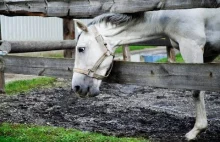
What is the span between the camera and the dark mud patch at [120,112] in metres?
5.15

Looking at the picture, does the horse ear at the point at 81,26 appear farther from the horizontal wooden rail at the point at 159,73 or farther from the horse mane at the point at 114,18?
the horizontal wooden rail at the point at 159,73

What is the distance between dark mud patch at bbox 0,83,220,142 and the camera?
16.9 feet

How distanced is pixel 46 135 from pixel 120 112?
1533mm

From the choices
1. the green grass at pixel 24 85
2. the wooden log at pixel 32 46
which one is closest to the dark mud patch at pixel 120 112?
the green grass at pixel 24 85

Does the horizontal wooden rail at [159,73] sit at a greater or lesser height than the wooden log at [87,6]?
lesser

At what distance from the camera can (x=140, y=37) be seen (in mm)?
4523

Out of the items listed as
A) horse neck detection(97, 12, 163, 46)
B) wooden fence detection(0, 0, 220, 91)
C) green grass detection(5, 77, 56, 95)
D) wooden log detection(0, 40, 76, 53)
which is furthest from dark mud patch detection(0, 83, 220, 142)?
horse neck detection(97, 12, 163, 46)

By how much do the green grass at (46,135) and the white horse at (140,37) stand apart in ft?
1.92

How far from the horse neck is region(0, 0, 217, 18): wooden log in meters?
0.20

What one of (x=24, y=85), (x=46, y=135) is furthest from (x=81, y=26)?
(x=24, y=85)

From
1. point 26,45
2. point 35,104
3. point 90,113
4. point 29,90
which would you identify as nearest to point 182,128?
point 90,113

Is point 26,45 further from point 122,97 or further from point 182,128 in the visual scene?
point 182,128

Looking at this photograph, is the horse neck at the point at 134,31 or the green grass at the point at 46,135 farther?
the green grass at the point at 46,135

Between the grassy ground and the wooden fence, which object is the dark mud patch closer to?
the grassy ground
